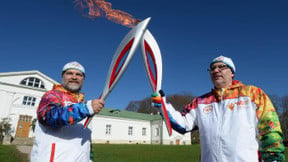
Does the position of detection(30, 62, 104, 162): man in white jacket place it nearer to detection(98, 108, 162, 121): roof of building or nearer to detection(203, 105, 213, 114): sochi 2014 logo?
detection(203, 105, 213, 114): sochi 2014 logo

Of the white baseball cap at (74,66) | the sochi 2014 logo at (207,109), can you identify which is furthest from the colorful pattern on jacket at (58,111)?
the sochi 2014 logo at (207,109)

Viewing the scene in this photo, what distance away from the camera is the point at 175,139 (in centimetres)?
3547

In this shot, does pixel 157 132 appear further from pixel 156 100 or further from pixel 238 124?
pixel 238 124

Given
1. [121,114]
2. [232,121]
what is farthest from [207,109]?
[121,114]

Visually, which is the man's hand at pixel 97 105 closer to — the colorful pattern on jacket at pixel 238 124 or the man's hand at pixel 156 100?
the man's hand at pixel 156 100

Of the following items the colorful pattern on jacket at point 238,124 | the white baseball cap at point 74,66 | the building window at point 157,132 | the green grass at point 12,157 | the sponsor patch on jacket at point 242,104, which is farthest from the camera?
the building window at point 157,132

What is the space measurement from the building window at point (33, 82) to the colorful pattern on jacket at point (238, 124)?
2739cm

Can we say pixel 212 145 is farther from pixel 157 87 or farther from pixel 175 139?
pixel 175 139

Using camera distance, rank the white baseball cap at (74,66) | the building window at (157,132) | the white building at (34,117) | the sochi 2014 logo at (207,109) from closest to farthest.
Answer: the sochi 2014 logo at (207,109), the white baseball cap at (74,66), the white building at (34,117), the building window at (157,132)

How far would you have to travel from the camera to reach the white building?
23.8 m

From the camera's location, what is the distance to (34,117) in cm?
2517

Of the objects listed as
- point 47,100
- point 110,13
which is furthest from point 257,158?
point 110,13

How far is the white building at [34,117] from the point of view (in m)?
23.8

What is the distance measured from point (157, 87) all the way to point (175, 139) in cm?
3449
